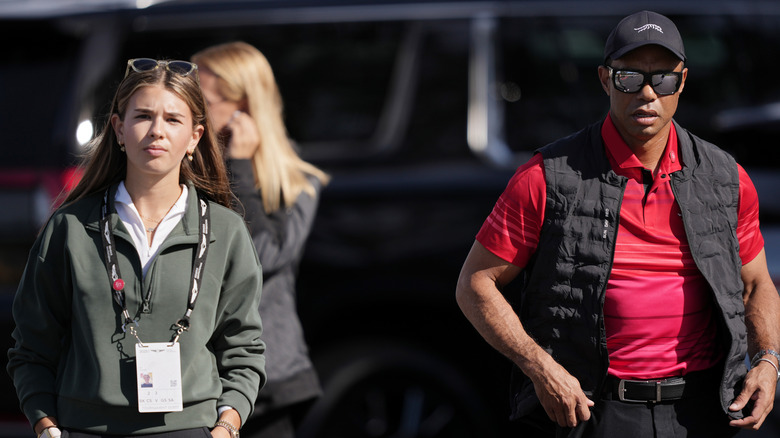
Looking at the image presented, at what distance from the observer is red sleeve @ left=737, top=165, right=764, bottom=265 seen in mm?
2650

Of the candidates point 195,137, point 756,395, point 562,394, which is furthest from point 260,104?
point 756,395

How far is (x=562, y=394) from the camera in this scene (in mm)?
2473

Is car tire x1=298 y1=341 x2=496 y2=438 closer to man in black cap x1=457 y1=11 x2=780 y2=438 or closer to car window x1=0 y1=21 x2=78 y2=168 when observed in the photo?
car window x1=0 y1=21 x2=78 y2=168

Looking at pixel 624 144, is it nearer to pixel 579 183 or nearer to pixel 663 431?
pixel 579 183

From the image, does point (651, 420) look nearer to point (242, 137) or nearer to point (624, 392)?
point (624, 392)

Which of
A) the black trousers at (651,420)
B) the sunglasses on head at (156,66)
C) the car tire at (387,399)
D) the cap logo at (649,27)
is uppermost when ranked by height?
the cap logo at (649,27)

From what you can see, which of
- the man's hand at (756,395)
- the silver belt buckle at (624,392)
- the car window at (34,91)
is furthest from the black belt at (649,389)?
the car window at (34,91)

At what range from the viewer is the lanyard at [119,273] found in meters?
2.28

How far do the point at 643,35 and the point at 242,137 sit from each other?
1261 millimetres

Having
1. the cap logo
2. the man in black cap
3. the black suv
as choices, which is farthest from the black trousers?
the black suv

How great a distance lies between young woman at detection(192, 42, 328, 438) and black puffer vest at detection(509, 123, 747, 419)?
84 centimetres

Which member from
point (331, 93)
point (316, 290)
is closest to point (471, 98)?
point (331, 93)

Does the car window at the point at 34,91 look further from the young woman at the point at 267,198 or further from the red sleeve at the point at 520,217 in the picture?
the red sleeve at the point at 520,217

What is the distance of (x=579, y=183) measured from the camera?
8.38 ft
